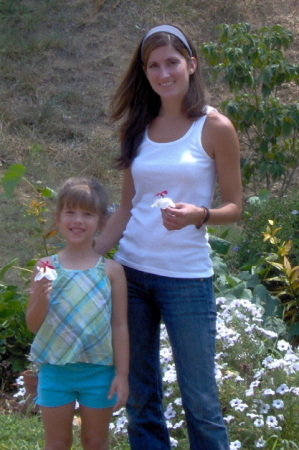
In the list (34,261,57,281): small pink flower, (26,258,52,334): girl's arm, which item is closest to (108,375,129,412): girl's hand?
(26,258,52,334): girl's arm

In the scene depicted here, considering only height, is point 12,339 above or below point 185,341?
above

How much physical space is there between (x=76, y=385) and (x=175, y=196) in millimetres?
751

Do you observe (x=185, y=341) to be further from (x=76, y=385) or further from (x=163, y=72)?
(x=163, y=72)

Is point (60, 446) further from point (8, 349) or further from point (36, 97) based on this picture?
point (36, 97)

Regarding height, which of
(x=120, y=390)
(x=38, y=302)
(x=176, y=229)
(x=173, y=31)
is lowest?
(x=120, y=390)

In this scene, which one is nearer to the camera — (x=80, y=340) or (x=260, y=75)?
(x=80, y=340)

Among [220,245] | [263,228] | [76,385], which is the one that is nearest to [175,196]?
[76,385]

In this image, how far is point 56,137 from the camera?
866 cm

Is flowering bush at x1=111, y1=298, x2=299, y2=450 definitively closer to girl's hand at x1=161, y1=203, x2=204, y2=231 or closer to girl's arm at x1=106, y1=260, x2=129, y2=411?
A: girl's arm at x1=106, y1=260, x2=129, y2=411

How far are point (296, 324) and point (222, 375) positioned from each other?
A: 3.31 ft

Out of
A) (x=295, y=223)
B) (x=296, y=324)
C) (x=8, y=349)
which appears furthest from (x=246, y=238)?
(x=8, y=349)

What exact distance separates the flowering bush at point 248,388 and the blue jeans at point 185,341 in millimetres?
568

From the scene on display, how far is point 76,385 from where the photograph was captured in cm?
262

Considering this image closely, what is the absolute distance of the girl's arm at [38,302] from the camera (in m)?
2.51
